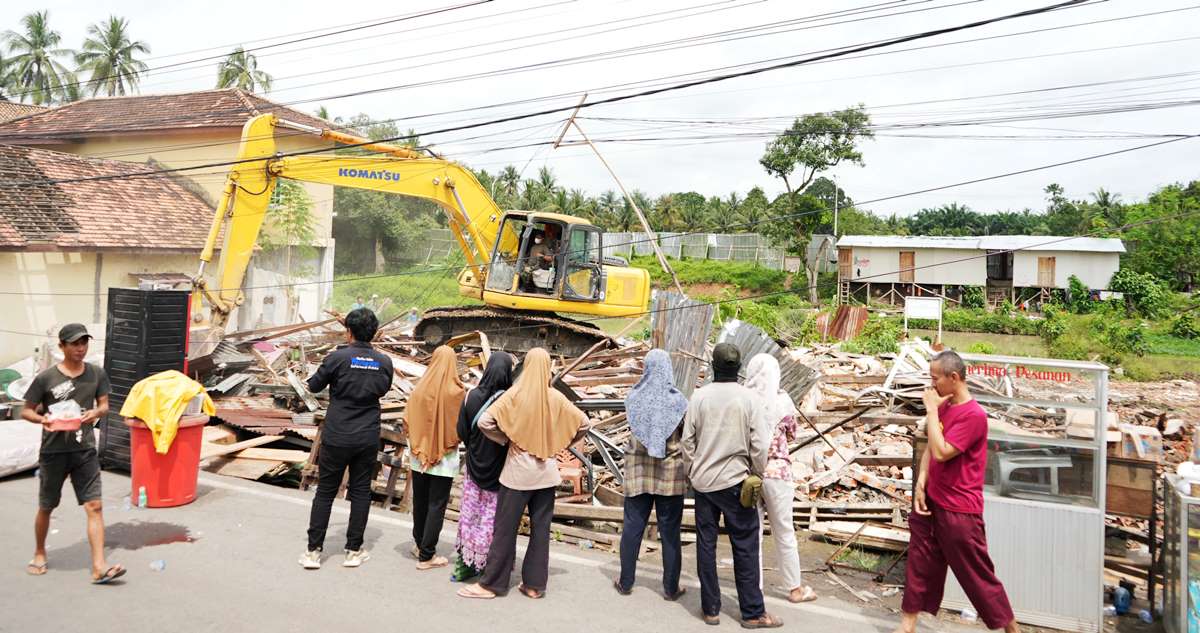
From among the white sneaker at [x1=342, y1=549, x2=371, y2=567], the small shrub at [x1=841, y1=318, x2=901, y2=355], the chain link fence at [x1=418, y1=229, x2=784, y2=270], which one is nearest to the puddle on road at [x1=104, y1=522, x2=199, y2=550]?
the white sneaker at [x1=342, y1=549, x2=371, y2=567]

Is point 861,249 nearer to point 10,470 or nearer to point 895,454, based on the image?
point 895,454

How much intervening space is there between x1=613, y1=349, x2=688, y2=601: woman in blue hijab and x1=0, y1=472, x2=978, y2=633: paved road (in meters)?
0.29

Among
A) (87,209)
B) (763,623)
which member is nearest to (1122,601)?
(763,623)

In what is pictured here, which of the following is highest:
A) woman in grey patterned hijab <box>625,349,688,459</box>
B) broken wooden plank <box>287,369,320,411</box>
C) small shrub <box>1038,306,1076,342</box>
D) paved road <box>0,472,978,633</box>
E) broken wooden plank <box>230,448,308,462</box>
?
small shrub <box>1038,306,1076,342</box>

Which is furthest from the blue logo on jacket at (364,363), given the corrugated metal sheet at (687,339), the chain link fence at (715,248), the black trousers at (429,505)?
the chain link fence at (715,248)

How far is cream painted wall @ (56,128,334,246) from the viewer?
2738cm

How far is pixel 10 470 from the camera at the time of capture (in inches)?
317

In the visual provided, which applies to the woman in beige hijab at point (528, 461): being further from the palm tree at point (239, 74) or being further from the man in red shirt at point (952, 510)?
the palm tree at point (239, 74)

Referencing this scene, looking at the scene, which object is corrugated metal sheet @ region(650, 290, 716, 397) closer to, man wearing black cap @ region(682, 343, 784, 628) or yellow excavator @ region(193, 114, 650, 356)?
yellow excavator @ region(193, 114, 650, 356)

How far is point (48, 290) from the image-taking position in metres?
18.8

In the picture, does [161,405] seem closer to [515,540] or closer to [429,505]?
[429,505]

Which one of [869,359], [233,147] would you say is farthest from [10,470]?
[233,147]

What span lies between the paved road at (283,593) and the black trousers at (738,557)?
173 mm

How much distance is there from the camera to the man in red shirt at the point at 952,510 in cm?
481
